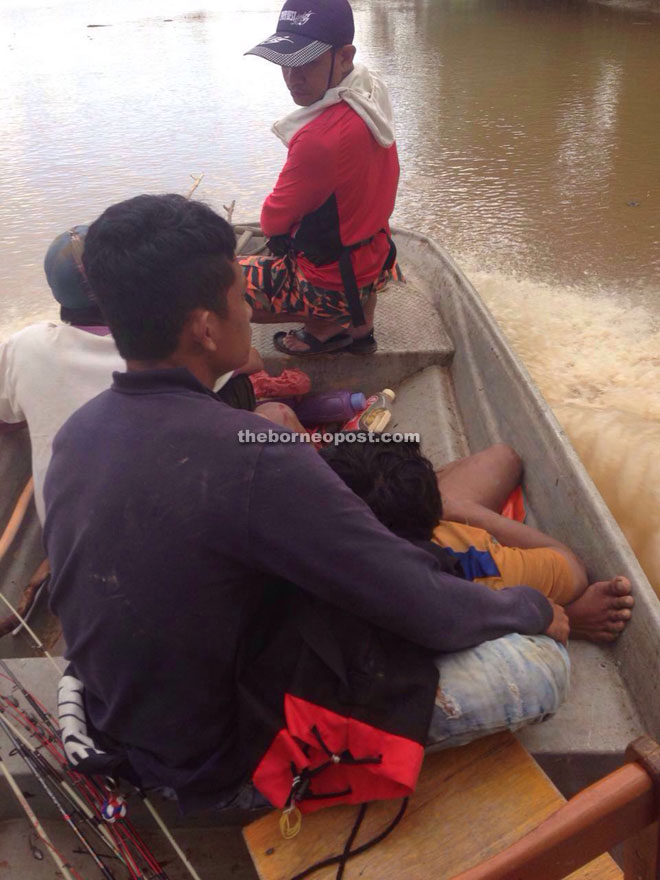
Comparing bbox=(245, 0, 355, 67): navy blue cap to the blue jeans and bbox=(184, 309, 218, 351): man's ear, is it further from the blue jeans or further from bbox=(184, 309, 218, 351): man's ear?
the blue jeans

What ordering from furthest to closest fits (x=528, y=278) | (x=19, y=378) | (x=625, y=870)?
1. (x=528, y=278)
2. (x=19, y=378)
3. (x=625, y=870)

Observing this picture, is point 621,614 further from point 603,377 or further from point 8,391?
point 603,377

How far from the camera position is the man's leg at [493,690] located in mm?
1373

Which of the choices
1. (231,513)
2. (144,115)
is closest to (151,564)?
(231,513)

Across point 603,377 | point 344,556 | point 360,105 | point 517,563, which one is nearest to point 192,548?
point 344,556

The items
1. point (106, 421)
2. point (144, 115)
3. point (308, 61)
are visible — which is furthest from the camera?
point (144, 115)

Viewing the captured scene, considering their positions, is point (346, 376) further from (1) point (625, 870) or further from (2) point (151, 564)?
(1) point (625, 870)

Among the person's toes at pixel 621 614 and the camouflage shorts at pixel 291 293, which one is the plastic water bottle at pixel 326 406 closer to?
the camouflage shorts at pixel 291 293

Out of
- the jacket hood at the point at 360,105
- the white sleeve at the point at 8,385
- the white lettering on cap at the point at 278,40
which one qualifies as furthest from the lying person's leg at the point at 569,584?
the white lettering on cap at the point at 278,40

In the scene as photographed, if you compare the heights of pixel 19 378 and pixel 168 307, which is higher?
pixel 168 307

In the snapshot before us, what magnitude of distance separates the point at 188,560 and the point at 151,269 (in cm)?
54

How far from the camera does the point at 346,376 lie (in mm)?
3316

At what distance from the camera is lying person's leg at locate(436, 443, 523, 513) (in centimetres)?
233

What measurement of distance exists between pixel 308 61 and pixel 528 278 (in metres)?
3.22
